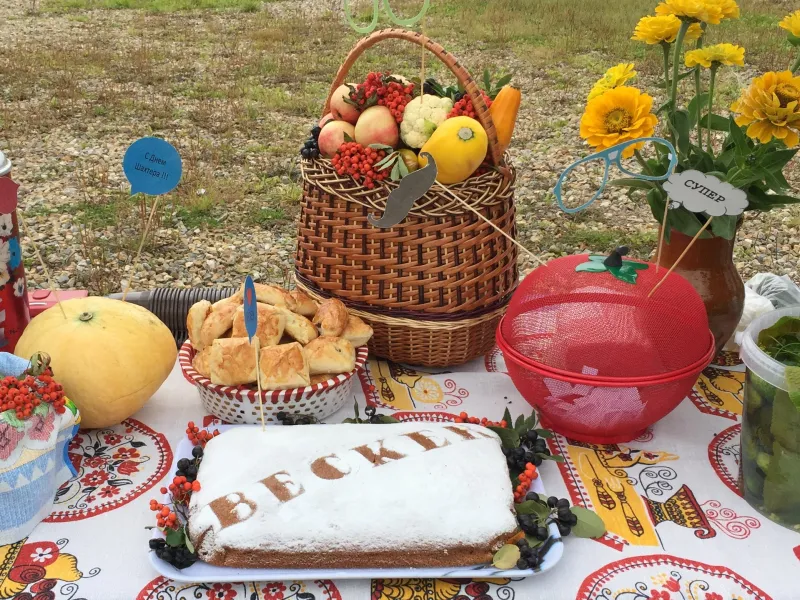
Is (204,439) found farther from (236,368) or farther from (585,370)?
(585,370)

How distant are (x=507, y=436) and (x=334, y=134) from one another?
56 cm

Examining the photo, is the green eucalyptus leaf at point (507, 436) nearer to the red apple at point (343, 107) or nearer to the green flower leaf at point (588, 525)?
the green flower leaf at point (588, 525)

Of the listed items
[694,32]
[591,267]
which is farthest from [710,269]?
[694,32]

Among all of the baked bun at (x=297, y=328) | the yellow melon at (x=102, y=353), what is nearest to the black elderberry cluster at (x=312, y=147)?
the baked bun at (x=297, y=328)

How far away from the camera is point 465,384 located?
1.27 metres

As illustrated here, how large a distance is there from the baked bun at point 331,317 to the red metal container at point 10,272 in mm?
461

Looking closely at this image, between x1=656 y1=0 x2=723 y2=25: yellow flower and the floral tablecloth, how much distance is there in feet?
1.97

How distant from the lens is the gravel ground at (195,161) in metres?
3.34

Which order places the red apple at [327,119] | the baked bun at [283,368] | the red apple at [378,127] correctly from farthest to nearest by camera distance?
the red apple at [327,119], the red apple at [378,127], the baked bun at [283,368]

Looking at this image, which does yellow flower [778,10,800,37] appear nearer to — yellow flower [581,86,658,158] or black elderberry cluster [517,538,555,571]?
yellow flower [581,86,658,158]

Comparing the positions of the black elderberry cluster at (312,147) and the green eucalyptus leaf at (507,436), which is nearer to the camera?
the green eucalyptus leaf at (507,436)

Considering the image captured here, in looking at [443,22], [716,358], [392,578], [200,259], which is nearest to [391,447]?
[392,578]

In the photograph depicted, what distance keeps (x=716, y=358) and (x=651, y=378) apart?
449 mm

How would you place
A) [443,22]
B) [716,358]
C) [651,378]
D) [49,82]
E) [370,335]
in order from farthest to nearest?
[443,22] → [49,82] → [716,358] → [370,335] → [651,378]
